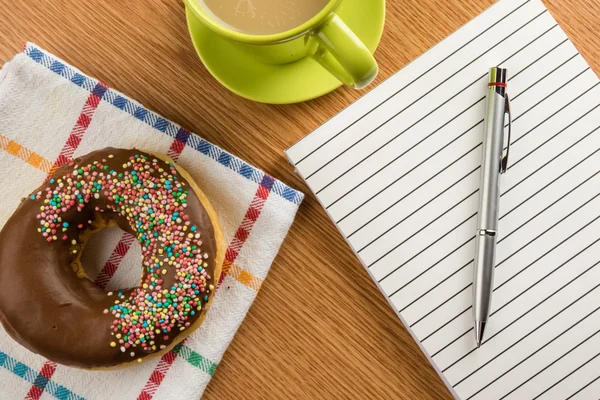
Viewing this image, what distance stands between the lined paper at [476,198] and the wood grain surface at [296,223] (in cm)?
3

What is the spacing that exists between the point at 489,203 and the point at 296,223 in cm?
25

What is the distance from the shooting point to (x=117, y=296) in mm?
723

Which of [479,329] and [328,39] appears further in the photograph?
[479,329]

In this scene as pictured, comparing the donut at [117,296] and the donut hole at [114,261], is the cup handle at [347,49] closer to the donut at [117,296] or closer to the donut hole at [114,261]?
the donut at [117,296]

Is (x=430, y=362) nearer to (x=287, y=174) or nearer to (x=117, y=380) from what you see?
(x=287, y=174)

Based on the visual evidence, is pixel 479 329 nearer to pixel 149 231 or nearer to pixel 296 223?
pixel 296 223

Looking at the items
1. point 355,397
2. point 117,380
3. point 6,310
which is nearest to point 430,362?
point 355,397

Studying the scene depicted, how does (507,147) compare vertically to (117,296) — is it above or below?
above

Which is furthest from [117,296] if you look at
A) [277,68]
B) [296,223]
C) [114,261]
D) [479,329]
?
[479,329]

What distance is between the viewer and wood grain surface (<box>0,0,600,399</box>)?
2.46 ft

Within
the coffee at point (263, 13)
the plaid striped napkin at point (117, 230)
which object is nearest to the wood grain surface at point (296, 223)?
the plaid striped napkin at point (117, 230)

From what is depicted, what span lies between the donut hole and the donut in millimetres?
40

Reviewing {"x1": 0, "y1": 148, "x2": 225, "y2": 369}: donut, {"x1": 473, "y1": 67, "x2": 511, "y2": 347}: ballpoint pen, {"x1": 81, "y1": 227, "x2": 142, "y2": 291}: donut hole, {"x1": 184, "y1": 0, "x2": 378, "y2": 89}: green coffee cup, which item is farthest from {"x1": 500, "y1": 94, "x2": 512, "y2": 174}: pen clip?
{"x1": 81, "y1": 227, "x2": 142, "y2": 291}: donut hole

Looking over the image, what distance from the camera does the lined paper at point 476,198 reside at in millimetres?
729
